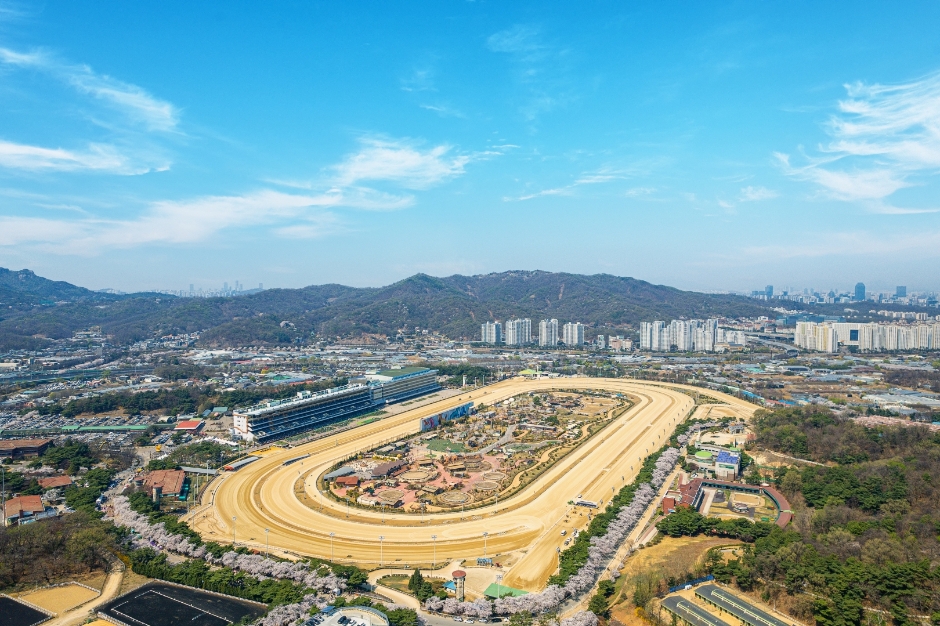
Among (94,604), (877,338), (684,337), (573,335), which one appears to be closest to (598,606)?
(94,604)

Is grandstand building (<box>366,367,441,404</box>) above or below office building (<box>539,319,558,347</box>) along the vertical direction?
below

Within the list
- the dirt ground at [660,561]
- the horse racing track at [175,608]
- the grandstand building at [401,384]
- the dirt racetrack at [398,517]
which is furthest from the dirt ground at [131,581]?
the grandstand building at [401,384]

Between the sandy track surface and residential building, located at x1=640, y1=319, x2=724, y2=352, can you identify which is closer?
the sandy track surface

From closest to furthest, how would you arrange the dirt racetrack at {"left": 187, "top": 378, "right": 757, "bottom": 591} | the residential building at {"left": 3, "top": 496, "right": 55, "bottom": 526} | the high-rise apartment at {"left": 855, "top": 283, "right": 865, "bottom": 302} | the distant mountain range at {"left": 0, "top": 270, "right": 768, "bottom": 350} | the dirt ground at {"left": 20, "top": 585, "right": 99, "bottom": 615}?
the dirt ground at {"left": 20, "top": 585, "right": 99, "bottom": 615} → the dirt racetrack at {"left": 187, "top": 378, "right": 757, "bottom": 591} → the residential building at {"left": 3, "top": 496, "right": 55, "bottom": 526} → the distant mountain range at {"left": 0, "top": 270, "right": 768, "bottom": 350} → the high-rise apartment at {"left": 855, "top": 283, "right": 865, "bottom": 302}

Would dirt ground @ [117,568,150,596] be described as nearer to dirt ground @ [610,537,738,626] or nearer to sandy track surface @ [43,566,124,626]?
sandy track surface @ [43,566,124,626]

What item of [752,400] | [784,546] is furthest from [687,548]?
[752,400]

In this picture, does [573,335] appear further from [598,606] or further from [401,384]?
[598,606]

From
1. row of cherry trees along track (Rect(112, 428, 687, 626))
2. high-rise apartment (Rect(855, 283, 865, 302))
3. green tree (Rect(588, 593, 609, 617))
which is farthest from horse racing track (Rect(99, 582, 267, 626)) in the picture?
high-rise apartment (Rect(855, 283, 865, 302))

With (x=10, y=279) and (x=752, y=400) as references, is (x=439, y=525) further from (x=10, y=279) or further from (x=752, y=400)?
(x=10, y=279)

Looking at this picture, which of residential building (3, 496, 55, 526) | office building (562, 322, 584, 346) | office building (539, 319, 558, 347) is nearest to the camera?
residential building (3, 496, 55, 526)
